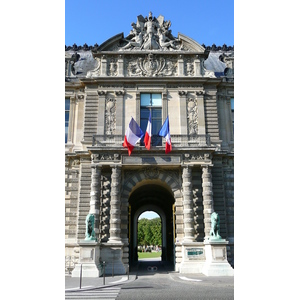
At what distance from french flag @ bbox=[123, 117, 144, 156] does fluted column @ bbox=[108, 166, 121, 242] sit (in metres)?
1.63

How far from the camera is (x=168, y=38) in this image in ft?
80.0

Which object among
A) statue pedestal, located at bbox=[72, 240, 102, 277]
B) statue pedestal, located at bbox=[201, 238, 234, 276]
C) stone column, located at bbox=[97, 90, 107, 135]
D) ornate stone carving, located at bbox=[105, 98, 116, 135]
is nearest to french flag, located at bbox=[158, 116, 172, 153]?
ornate stone carving, located at bbox=[105, 98, 116, 135]

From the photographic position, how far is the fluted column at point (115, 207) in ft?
62.9

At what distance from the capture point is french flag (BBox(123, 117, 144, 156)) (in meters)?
19.7

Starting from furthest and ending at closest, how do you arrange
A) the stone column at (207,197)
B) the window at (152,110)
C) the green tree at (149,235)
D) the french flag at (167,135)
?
the green tree at (149,235) < the window at (152,110) < the french flag at (167,135) < the stone column at (207,197)

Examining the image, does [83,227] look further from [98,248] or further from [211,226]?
[211,226]

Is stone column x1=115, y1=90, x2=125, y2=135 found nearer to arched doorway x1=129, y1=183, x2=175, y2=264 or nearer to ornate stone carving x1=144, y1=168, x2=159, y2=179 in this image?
ornate stone carving x1=144, y1=168, x2=159, y2=179

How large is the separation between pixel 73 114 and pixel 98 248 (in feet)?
34.0

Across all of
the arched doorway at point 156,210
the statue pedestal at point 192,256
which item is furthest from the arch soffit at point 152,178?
the arched doorway at point 156,210

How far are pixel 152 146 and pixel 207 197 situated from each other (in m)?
4.81

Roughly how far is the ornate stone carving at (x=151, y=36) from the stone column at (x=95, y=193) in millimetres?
9857

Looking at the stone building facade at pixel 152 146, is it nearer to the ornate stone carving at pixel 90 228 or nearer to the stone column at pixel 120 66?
the stone column at pixel 120 66

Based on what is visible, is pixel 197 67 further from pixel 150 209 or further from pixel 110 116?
pixel 150 209

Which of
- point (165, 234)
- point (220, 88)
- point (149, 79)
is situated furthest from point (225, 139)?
point (165, 234)
